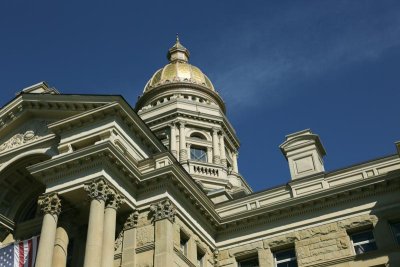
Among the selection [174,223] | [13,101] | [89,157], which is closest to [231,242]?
[174,223]

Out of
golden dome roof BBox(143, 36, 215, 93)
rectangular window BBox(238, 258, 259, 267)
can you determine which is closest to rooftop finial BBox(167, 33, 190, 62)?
golden dome roof BBox(143, 36, 215, 93)

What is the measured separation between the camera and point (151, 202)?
2464cm

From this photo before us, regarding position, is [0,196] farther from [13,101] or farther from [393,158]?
[393,158]

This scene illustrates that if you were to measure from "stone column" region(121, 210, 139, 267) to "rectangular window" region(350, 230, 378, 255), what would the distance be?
32.0 feet

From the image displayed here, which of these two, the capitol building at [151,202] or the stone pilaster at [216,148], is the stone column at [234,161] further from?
the capitol building at [151,202]

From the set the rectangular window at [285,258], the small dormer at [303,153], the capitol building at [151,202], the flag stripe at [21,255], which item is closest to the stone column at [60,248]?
the capitol building at [151,202]

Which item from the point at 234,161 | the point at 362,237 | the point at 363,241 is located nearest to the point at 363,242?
the point at 363,241

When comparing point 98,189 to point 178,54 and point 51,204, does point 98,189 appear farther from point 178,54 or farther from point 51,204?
point 178,54

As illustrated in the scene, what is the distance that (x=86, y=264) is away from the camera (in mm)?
20859

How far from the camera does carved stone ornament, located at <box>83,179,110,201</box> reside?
2284 centimetres

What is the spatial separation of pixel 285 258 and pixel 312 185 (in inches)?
150

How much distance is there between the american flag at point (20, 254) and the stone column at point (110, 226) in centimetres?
371

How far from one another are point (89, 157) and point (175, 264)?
18.7 feet

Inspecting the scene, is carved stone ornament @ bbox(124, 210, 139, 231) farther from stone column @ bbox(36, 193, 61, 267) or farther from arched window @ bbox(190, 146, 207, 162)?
arched window @ bbox(190, 146, 207, 162)
